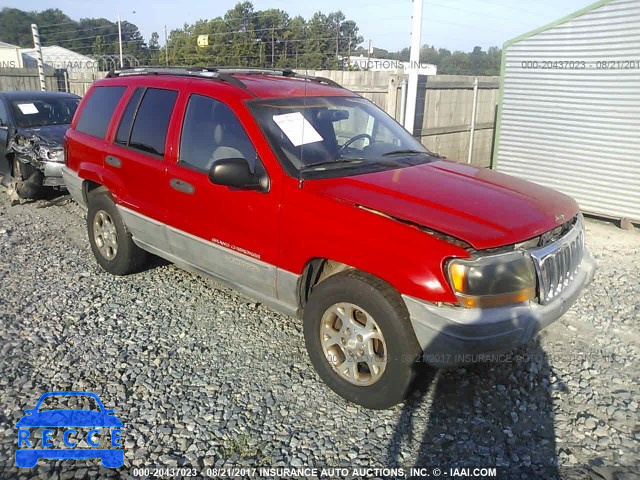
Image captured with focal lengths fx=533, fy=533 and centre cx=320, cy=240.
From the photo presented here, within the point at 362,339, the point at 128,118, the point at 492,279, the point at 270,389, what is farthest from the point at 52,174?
the point at 492,279

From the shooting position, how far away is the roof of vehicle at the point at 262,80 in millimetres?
4191

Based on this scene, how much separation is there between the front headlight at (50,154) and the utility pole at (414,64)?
5265mm

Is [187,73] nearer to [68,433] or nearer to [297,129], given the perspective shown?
[297,129]

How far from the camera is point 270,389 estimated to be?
11.7ft

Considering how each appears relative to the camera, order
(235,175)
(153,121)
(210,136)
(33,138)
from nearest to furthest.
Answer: (235,175), (210,136), (153,121), (33,138)

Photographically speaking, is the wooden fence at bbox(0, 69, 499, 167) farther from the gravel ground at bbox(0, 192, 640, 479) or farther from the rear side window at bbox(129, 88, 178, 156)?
the rear side window at bbox(129, 88, 178, 156)

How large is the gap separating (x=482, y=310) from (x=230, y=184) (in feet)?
5.92

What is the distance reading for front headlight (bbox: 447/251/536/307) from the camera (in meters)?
2.88

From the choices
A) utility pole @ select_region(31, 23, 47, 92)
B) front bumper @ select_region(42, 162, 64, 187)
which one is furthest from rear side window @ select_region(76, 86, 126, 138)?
utility pole @ select_region(31, 23, 47, 92)

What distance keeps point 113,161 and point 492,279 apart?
12.1 feet

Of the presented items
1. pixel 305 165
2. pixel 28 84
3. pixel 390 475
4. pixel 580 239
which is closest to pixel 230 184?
pixel 305 165

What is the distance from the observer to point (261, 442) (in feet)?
10.0

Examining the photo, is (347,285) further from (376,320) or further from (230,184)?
(230,184)

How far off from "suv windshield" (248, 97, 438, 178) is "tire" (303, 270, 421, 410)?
871 millimetres
